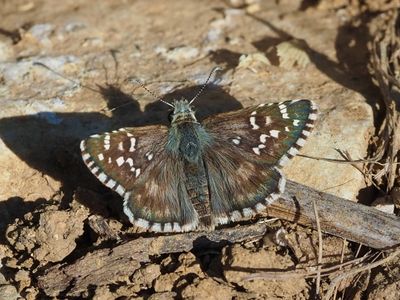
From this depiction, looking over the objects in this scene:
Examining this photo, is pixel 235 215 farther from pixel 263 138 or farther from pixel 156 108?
pixel 156 108

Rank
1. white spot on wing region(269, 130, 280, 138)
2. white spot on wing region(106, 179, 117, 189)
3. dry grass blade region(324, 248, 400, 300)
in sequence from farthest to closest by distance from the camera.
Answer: white spot on wing region(269, 130, 280, 138) → white spot on wing region(106, 179, 117, 189) → dry grass blade region(324, 248, 400, 300)

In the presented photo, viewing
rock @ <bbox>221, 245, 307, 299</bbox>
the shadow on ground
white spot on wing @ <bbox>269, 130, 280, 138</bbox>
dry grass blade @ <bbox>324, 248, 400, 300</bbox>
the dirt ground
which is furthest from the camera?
the shadow on ground

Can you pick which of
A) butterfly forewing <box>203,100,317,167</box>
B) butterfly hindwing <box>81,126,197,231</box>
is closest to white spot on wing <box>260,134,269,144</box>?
butterfly forewing <box>203,100,317,167</box>

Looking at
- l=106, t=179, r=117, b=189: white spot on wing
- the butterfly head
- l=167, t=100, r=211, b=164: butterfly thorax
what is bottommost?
l=106, t=179, r=117, b=189: white spot on wing

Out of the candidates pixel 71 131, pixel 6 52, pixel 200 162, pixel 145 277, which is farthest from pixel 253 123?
pixel 6 52

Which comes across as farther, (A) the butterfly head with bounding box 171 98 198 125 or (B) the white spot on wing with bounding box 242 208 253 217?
(A) the butterfly head with bounding box 171 98 198 125

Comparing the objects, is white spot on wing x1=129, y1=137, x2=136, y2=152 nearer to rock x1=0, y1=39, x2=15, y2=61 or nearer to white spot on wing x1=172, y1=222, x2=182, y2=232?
white spot on wing x1=172, y1=222, x2=182, y2=232

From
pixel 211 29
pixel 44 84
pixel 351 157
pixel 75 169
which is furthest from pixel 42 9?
pixel 351 157
